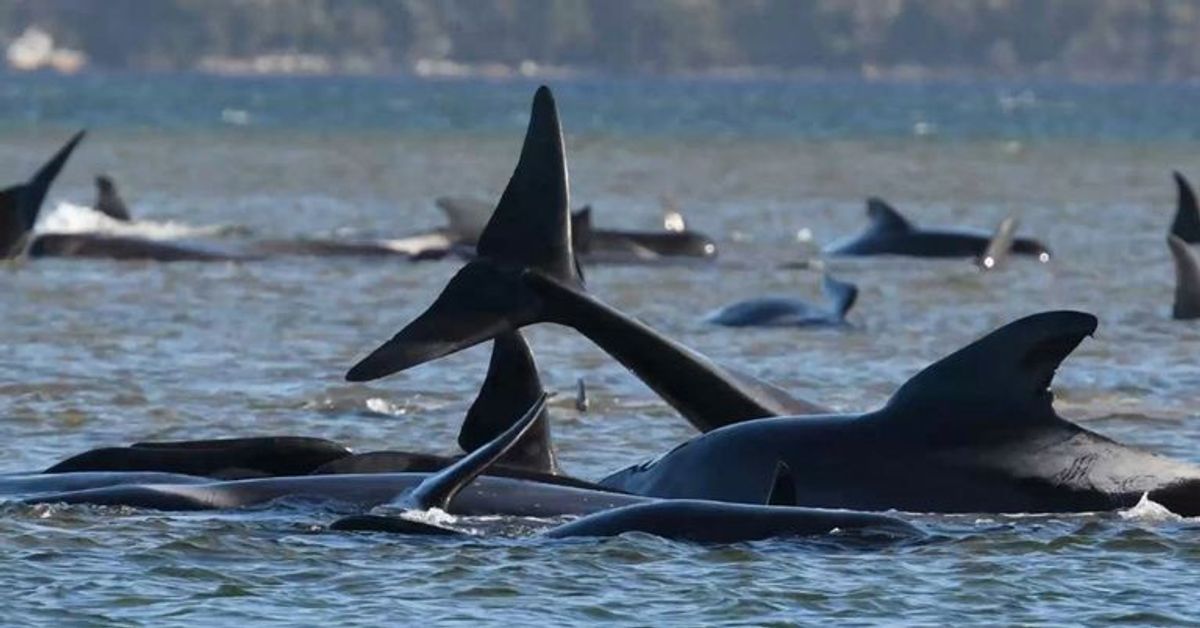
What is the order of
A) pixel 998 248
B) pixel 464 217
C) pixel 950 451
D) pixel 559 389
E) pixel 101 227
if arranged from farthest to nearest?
pixel 101 227 → pixel 464 217 → pixel 998 248 → pixel 559 389 → pixel 950 451

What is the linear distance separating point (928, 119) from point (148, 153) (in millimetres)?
64547

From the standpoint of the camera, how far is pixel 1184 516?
49.5 ft

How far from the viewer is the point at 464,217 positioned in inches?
1508

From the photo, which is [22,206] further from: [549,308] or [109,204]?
[549,308]

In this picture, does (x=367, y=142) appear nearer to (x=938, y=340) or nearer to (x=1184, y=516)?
(x=938, y=340)

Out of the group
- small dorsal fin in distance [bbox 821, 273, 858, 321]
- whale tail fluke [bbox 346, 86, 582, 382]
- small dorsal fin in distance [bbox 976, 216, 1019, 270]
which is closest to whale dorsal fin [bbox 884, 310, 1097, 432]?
whale tail fluke [bbox 346, 86, 582, 382]

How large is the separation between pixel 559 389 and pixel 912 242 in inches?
651

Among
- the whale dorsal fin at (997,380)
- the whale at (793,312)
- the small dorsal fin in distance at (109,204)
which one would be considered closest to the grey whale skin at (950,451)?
the whale dorsal fin at (997,380)

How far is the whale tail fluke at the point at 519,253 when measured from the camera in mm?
15891

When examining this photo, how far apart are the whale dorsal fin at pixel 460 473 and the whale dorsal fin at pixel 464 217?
23046 mm

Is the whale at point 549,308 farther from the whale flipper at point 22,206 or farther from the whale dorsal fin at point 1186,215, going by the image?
the whale dorsal fin at point 1186,215

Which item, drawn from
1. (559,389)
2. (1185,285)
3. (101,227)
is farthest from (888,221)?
(559,389)

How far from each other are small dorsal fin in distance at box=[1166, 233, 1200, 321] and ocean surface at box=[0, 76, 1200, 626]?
0.22 meters

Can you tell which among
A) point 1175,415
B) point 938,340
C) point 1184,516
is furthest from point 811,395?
point 1184,516
